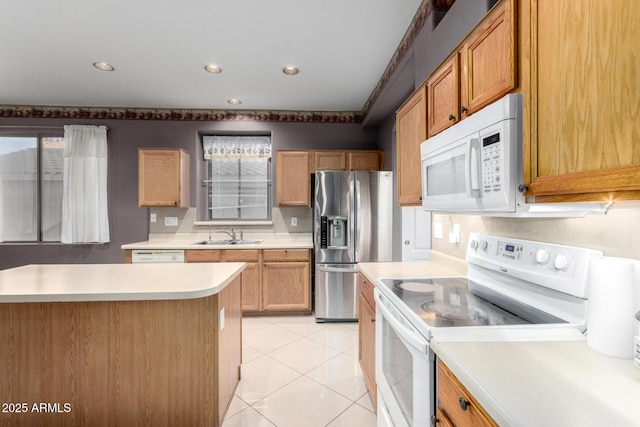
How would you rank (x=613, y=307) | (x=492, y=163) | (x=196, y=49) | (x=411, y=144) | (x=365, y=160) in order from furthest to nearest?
1. (x=365, y=160)
2. (x=196, y=49)
3. (x=411, y=144)
4. (x=492, y=163)
5. (x=613, y=307)

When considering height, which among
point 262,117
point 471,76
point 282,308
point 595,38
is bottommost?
point 282,308

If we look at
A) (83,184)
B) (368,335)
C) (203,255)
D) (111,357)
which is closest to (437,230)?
(368,335)

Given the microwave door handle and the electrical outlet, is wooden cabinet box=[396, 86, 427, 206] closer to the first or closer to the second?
the electrical outlet

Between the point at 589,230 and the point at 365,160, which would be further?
the point at 365,160

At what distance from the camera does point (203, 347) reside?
1646 mm

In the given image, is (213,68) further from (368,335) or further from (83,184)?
(368,335)

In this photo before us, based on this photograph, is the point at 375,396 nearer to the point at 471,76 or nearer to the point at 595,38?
the point at 471,76

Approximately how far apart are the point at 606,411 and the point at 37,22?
3582 millimetres

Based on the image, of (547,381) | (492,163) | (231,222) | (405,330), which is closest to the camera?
(547,381)

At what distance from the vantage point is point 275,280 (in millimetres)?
3646

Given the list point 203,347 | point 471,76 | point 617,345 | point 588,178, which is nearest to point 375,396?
point 203,347

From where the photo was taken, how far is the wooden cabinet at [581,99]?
66 cm

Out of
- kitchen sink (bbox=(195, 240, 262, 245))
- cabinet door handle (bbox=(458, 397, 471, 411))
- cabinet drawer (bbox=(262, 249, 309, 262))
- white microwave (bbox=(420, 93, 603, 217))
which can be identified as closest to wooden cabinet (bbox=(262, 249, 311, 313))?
cabinet drawer (bbox=(262, 249, 309, 262))

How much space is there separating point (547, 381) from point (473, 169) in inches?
27.7
